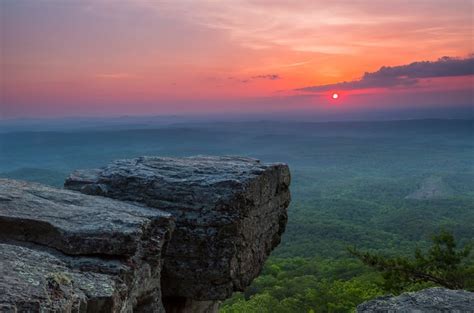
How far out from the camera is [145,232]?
1185cm

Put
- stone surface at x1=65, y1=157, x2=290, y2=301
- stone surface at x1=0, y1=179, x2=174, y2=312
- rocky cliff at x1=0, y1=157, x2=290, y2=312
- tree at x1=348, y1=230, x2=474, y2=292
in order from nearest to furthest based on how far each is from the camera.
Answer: stone surface at x1=0, y1=179, x2=174, y2=312 → rocky cliff at x1=0, y1=157, x2=290, y2=312 → stone surface at x1=65, y1=157, x2=290, y2=301 → tree at x1=348, y1=230, x2=474, y2=292

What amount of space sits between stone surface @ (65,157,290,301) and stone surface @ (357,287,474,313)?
414 cm

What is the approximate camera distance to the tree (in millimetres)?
24953

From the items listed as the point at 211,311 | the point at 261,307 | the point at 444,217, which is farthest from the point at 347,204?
the point at 211,311

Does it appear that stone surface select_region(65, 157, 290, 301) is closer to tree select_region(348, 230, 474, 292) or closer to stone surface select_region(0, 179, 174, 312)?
stone surface select_region(0, 179, 174, 312)

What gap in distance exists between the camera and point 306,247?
353ft

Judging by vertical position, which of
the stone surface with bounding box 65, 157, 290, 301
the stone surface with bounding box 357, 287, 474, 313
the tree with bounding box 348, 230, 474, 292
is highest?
the stone surface with bounding box 65, 157, 290, 301

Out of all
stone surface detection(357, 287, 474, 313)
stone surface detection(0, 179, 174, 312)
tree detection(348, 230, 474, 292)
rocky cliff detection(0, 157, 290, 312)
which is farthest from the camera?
tree detection(348, 230, 474, 292)

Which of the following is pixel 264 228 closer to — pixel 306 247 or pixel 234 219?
pixel 234 219

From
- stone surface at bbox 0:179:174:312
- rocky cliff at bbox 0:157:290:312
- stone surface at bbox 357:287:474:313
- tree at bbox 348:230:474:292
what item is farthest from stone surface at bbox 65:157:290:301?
tree at bbox 348:230:474:292

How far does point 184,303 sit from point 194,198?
415cm

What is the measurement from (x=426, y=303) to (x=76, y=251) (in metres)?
8.80

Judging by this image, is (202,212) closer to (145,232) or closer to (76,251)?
(145,232)

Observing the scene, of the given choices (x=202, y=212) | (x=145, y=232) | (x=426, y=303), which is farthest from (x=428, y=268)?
(x=145, y=232)
